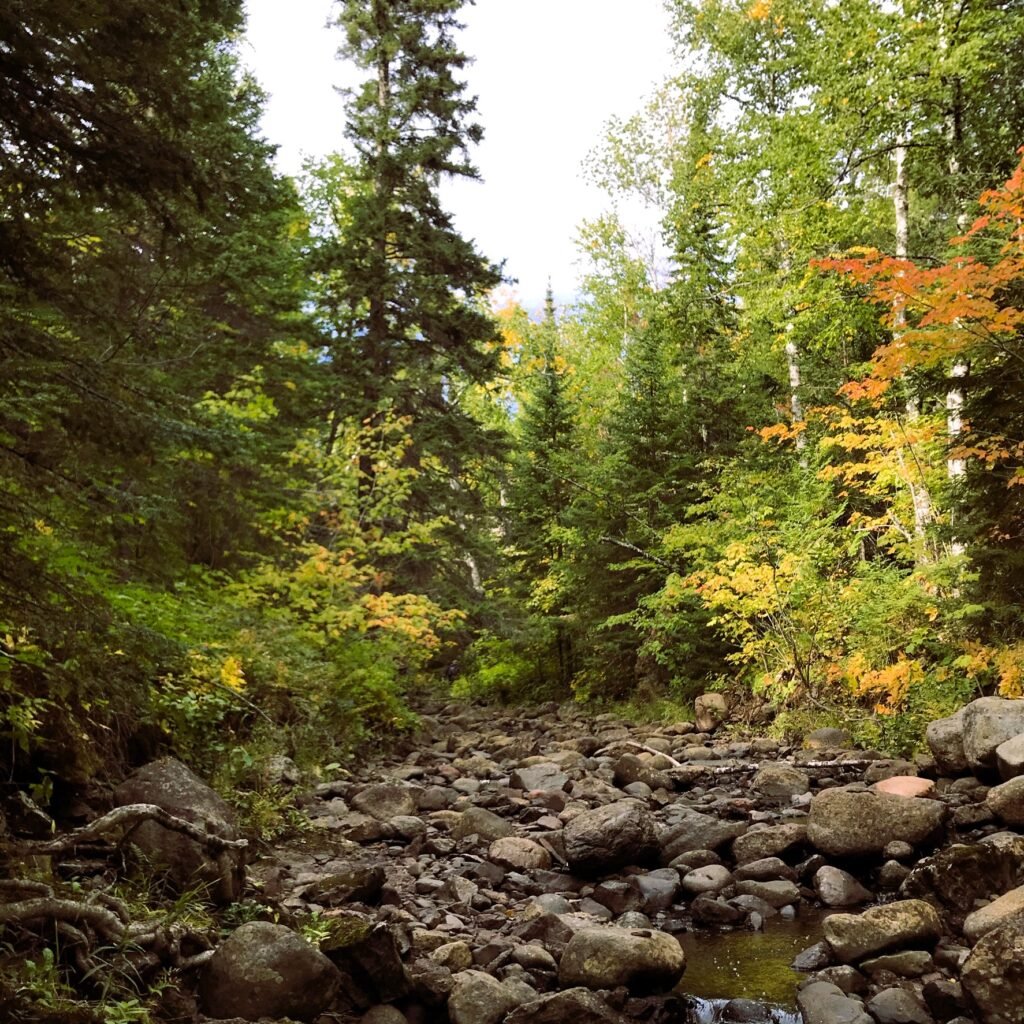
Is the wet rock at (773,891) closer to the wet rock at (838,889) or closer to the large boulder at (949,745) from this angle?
the wet rock at (838,889)

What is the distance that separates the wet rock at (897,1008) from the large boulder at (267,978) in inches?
108

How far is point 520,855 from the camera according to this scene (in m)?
6.71

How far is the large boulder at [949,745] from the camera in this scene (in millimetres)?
7197

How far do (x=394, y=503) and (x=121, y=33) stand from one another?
1148cm

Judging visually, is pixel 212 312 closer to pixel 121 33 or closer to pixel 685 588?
pixel 685 588

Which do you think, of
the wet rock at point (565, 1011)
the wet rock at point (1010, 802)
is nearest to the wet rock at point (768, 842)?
the wet rock at point (1010, 802)

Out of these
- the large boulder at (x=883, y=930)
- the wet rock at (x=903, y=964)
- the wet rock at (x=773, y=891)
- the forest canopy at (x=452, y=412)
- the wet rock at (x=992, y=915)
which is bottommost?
the wet rock at (x=773, y=891)

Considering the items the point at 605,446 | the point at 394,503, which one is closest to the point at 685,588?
the point at 605,446

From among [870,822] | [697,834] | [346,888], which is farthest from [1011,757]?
[346,888]

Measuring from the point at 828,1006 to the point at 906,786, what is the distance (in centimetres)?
336

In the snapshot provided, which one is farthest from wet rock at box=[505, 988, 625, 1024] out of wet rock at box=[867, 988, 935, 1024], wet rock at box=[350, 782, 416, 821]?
wet rock at box=[350, 782, 416, 821]

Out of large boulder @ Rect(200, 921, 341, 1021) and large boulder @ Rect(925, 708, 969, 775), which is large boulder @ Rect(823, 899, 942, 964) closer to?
large boulder @ Rect(925, 708, 969, 775)

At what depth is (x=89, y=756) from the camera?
503cm

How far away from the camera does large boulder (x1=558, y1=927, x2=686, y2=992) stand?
4422 mm
